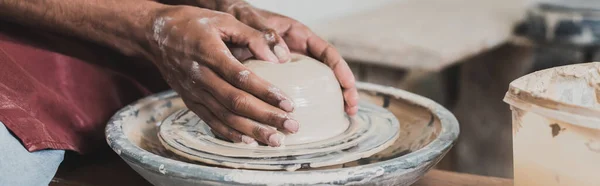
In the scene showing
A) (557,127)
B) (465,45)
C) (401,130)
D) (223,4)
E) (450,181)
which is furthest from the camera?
(465,45)

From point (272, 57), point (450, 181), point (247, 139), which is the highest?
point (272, 57)

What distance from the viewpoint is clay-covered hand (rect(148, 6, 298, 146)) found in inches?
42.2

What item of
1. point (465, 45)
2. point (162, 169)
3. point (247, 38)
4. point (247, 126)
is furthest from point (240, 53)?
point (465, 45)

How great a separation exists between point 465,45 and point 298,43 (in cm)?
116

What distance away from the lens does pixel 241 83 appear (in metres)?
Result: 1.07

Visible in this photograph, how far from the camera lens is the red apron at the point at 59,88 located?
118cm

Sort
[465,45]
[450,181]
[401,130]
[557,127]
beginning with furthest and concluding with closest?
[465,45] < [401,130] < [450,181] < [557,127]

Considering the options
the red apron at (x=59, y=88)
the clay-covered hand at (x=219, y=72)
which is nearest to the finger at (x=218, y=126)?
the clay-covered hand at (x=219, y=72)

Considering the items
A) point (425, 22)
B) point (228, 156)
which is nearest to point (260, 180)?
point (228, 156)

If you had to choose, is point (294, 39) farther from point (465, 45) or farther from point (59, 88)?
point (465, 45)

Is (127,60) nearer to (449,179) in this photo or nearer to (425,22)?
(449,179)

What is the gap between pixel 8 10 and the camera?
125 cm

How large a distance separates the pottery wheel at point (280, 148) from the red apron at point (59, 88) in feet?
0.50

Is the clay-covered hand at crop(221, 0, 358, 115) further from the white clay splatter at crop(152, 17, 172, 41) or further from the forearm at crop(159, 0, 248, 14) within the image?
the white clay splatter at crop(152, 17, 172, 41)
